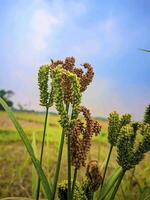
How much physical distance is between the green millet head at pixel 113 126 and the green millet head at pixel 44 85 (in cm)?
11

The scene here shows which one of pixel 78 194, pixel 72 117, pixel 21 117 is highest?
pixel 21 117

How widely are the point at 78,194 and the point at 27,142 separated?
0.12 m

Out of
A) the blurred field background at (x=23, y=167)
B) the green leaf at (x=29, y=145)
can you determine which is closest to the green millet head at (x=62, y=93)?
the green leaf at (x=29, y=145)

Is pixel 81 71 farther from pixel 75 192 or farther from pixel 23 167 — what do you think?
pixel 23 167

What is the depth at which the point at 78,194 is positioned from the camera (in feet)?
2.29

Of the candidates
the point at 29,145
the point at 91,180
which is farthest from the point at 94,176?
the point at 29,145

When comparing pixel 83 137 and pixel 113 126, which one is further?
pixel 113 126

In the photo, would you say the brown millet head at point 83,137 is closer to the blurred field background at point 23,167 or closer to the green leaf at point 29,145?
the green leaf at point 29,145

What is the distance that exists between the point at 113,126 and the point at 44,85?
5.7 inches

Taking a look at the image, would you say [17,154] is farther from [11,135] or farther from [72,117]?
[72,117]

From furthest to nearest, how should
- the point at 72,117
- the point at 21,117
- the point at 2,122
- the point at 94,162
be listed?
the point at 21,117 < the point at 2,122 < the point at 94,162 < the point at 72,117

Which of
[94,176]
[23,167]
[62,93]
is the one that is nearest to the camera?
[62,93]

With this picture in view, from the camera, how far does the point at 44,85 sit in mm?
716

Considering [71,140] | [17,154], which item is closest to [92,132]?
[71,140]
